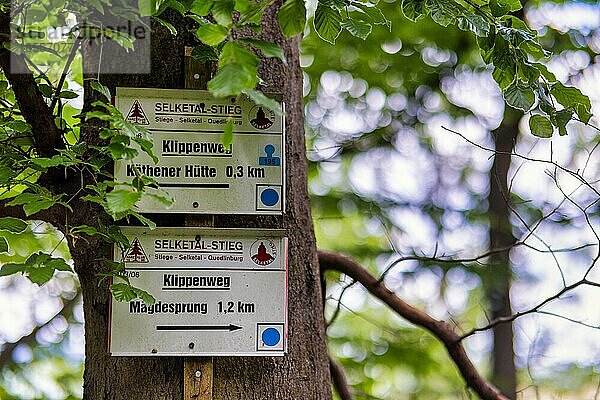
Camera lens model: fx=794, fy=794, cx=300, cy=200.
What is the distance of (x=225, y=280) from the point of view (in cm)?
166

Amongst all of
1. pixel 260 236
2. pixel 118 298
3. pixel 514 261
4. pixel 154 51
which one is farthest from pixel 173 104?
pixel 514 261

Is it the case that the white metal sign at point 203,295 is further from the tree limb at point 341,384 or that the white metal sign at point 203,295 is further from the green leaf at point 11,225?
the tree limb at point 341,384

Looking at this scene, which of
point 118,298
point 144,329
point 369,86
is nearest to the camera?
point 118,298

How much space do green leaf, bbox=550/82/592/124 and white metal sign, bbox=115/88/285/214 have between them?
1.87 feet

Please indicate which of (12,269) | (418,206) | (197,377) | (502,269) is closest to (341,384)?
(197,377)

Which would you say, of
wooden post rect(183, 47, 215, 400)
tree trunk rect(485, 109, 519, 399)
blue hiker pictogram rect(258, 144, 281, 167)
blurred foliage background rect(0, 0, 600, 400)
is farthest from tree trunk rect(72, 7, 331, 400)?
tree trunk rect(485, 109, 519, 399)

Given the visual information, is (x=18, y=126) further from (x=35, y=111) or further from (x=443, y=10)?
(x=443, y=10)

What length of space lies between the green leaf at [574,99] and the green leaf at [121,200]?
35.5 inches

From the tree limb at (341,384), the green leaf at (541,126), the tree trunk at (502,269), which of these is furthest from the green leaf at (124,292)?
the tree trunk at (502,269)

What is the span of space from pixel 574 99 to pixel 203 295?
852 millimetres

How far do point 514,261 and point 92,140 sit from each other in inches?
165

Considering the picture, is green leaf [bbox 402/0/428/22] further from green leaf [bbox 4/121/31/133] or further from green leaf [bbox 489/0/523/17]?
green leaf [bbox 4/121/31/133]

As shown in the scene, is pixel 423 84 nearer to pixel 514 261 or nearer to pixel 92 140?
pixel 514 261

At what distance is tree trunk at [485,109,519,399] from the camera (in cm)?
482
